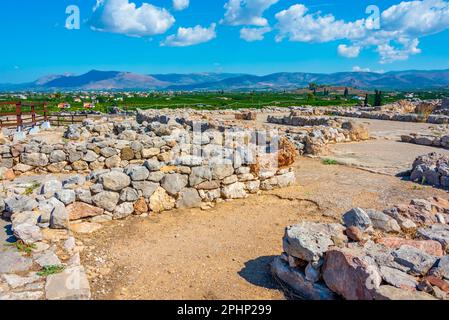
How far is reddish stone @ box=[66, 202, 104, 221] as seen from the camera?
6039mm

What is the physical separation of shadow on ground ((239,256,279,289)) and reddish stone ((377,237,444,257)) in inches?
55.2

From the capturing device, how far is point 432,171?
29.2ft

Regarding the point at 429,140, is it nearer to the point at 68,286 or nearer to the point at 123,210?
the point at 123,210

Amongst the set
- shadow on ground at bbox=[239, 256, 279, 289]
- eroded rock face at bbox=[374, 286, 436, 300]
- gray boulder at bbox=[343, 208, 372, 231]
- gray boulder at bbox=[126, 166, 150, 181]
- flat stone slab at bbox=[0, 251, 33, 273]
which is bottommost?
shadow on ground at bbox=[239, 256, 279, 289]

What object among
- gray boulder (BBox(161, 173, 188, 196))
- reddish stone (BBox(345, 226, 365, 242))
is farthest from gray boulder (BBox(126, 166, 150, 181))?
reddish stone (BBox(345, 226, 365, 242))

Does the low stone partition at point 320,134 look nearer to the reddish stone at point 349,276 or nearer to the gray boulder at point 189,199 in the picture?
the gray boulder at point 189,199

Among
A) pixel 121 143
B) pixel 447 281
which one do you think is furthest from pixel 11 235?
pixel 121 143

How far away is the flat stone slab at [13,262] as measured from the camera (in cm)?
429

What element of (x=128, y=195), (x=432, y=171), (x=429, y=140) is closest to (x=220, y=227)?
(x=128, y=195)

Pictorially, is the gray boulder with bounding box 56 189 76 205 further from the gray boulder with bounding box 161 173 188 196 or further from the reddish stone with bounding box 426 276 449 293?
the reddish stone with bounding box 426 276 449 293

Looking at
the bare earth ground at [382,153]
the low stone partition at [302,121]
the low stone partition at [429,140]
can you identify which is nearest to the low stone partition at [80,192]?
the bare earth ground at [382,153]

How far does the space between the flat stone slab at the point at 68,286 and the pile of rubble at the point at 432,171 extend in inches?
320
